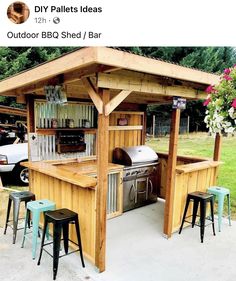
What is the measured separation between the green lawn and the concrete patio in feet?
5.12

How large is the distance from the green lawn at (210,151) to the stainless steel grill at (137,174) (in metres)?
1.71

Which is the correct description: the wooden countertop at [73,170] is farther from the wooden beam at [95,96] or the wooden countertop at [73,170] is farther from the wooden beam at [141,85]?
the wooden beam at [141,85]

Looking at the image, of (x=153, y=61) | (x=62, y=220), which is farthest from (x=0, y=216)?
(x=153, y=61)

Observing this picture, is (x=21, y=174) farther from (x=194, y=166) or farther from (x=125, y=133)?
(x=194, y=166)

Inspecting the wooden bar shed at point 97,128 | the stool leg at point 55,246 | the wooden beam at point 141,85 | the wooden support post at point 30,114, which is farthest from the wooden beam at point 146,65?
the wooden support post at point 30,114

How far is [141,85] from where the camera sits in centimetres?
303

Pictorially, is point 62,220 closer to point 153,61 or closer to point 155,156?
point 153,61

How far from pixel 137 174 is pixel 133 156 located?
346 mm

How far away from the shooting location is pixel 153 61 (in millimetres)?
2609

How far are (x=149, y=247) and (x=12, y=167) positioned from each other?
13.5ft

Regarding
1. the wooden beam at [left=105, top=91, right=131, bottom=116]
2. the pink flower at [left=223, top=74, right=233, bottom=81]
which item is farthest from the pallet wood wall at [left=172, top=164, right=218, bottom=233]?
the pink flower at [left=223, top=74, right=233, bottom=81]
